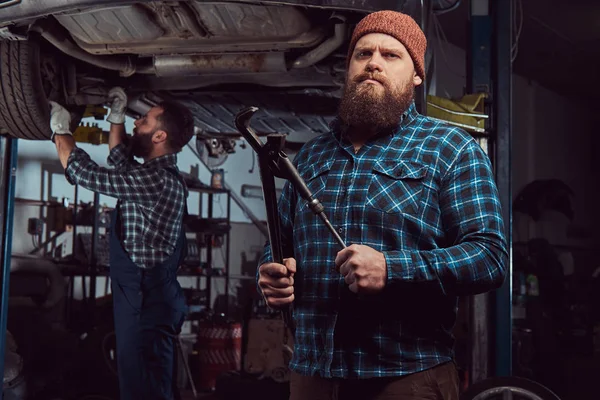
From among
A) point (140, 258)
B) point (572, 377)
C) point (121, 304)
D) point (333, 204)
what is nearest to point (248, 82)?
point (140, 258)

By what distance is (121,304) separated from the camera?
3029mm

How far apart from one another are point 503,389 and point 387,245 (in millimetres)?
1532

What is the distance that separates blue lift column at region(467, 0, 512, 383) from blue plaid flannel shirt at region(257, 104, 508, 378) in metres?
1.73

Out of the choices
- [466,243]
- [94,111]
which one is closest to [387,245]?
[466,243]

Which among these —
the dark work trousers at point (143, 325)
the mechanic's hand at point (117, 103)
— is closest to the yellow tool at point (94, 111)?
the mechanic's hand at point (117, 103)

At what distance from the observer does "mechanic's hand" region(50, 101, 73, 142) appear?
291cm

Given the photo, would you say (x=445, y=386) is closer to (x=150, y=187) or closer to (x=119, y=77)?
(x=150, y=187)

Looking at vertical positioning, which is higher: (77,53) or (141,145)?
(77,53)

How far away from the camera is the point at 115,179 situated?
9.83ft

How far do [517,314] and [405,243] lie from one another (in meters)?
7.00

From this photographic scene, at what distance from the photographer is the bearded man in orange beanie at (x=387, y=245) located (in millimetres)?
1251

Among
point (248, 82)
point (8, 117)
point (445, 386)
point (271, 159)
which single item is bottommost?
point (445, 386)

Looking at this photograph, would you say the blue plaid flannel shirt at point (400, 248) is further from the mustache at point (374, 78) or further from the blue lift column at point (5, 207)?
the blue lift column at point (5, 207)

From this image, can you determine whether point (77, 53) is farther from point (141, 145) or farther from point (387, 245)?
point (387, 245)
